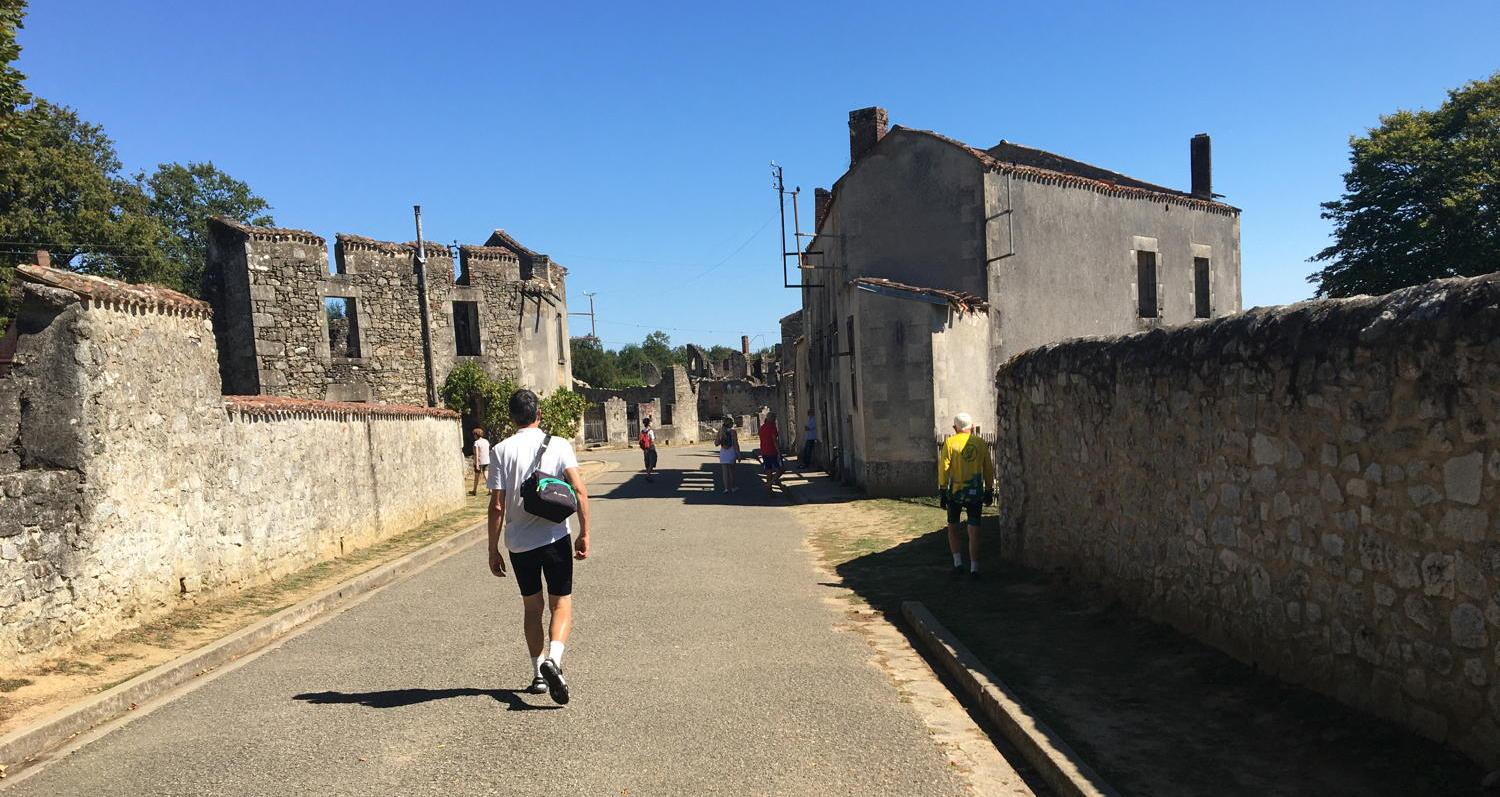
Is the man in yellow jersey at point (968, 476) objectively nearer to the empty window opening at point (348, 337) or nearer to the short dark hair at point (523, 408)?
the short dark hair at point (523, 408)

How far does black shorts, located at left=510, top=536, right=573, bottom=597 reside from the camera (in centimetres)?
571

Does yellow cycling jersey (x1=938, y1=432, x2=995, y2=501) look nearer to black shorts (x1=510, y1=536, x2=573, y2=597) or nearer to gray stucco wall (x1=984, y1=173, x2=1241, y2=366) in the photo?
black shorts (x1=510, y1=536, x2=573, y2=597)

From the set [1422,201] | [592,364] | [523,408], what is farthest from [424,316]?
[592,364]

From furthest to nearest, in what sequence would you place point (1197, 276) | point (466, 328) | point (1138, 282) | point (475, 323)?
point (466, 328)
point (475, 323)
point (1197, 276)
point (1138, 282)

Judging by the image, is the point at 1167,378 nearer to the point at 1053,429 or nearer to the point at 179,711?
the point at 1053,429

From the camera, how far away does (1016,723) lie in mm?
4926

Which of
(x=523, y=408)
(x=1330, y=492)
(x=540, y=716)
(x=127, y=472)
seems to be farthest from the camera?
(x=127, y=472)

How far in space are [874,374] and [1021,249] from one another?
14.9ft

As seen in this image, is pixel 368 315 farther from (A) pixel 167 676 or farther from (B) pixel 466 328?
(A) pixel 167 676

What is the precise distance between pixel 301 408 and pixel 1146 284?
66.5ft

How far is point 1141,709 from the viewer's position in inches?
201

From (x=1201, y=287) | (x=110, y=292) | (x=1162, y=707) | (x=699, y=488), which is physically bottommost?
(x=699, y=488)

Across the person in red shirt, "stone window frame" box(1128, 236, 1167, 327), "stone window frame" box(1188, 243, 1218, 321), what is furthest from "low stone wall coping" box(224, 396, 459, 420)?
"stone window frame" box(1188, 243, 1218, 321)

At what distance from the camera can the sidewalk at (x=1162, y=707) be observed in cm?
394
